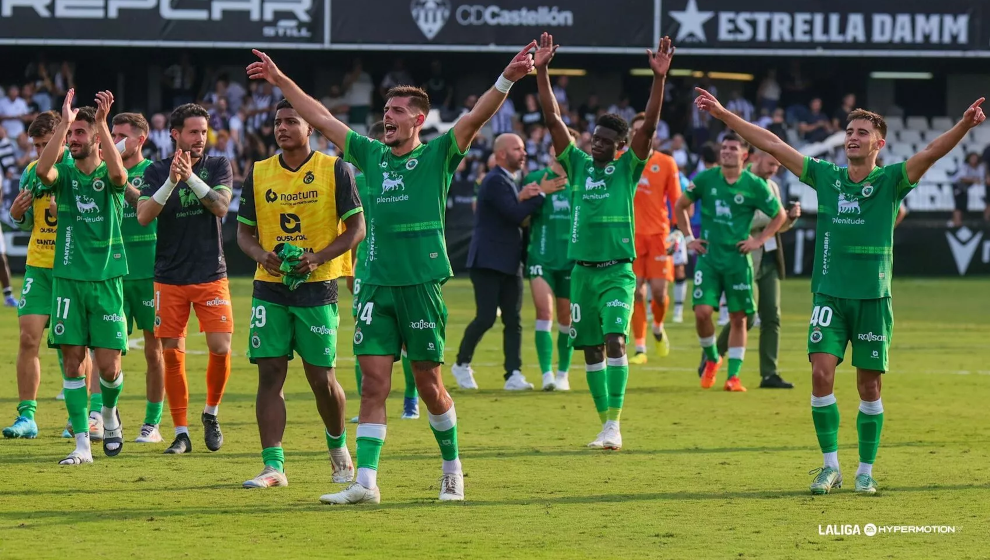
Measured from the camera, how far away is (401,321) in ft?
27.0

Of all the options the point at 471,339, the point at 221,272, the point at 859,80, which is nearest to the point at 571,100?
the point at 859,80

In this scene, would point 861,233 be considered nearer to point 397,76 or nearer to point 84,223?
point 84,223

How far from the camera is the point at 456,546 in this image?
709cm

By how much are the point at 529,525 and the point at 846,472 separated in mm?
2776

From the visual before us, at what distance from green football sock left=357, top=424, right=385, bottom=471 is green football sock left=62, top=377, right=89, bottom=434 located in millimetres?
2407

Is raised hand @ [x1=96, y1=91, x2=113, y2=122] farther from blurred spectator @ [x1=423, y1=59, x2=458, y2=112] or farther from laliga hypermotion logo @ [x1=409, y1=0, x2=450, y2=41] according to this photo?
blurred spectator @ [x1=423, y1=59, x2=458, y2=112]

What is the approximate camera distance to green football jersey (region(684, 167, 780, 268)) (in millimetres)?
14492

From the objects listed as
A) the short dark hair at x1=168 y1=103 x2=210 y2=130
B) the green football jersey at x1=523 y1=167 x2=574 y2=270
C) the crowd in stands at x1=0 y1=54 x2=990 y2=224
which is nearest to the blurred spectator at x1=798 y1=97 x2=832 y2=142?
the crowd in stands at x1=0 y1=54 x2=990 y2=224

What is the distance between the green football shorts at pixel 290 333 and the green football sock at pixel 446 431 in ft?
2.42

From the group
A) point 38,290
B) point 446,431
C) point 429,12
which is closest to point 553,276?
point 38,290

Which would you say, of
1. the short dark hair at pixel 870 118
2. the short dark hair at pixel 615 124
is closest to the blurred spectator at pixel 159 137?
the short dark hair at pixel 615 124

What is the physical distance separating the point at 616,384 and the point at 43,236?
4277mm

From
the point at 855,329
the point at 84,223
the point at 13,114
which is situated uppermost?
the point at 13,114

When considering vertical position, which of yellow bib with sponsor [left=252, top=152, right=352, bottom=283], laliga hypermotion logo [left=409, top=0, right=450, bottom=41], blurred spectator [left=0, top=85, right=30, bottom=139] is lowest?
yellow bib with sponsor [left=252, top=152, right=352, bottom=283]
